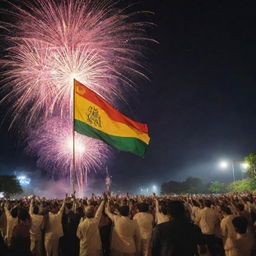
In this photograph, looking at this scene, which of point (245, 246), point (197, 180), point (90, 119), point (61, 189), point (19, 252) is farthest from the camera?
point (197, 180)

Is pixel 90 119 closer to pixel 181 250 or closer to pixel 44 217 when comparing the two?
pixel 44 217

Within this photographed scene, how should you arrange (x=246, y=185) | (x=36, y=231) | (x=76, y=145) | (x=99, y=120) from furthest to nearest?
(x=246, y=185) → (x=76, y=145) → (x=99, y=120) → (x=36, y=231)

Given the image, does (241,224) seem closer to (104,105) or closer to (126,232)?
(126,232)

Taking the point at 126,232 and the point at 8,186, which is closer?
the point at 126,232

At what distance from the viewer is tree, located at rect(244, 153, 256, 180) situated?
38.4m

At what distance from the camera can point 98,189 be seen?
125 metres

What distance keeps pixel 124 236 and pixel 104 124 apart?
27.2ft

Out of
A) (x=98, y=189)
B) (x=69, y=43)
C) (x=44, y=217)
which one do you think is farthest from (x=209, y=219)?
(x=98, y=189)

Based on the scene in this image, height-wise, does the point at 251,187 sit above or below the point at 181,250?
above

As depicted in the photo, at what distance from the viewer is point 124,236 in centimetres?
605

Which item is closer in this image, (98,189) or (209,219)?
(209,219)

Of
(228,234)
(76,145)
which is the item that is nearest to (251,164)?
(76,145)

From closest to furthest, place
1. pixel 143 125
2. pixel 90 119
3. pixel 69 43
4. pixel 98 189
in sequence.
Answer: pixel 90 119 < pixel 143 125 < pixel 69 43 < pixel 98 189

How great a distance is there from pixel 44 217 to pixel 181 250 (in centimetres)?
508
